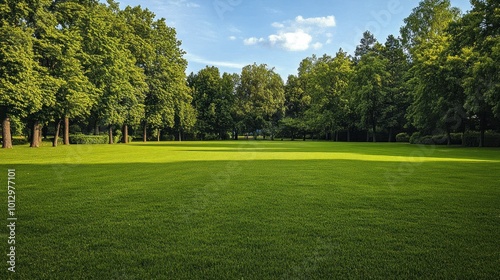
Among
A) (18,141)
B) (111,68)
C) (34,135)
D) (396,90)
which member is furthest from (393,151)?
(18,141)

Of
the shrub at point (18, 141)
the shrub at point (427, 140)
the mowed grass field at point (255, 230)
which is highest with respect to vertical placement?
the shrub at point (427, 140)

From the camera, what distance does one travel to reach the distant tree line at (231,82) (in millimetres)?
26188

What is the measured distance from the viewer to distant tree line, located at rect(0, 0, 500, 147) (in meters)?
26.2

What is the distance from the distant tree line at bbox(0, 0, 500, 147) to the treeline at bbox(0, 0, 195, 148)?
0.43 ft

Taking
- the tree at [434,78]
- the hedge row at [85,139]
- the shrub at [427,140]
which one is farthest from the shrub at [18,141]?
the shrub at [427,140]

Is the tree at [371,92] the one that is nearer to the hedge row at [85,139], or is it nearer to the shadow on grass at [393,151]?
the shadow on grass at [393,151]

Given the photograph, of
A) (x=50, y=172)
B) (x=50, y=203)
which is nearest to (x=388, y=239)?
(x=50, y=203)

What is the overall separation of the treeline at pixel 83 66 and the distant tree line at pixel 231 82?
0.43 ft

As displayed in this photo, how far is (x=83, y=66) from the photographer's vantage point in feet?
119

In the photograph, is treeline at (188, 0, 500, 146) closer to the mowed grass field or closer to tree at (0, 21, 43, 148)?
the mowed grass field

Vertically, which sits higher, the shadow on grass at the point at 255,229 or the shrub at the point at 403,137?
the shrub at the point at 403,137

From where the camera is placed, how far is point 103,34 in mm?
38625

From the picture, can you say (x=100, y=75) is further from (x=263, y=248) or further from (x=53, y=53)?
(x=263, y=248)

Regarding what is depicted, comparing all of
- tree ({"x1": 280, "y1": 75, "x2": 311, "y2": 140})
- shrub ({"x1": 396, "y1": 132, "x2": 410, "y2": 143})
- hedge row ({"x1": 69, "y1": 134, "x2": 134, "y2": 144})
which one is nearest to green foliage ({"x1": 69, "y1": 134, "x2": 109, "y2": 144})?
hedge row ({"x1": 69, "y1": 134, "x2": 134, "y2": 144})
